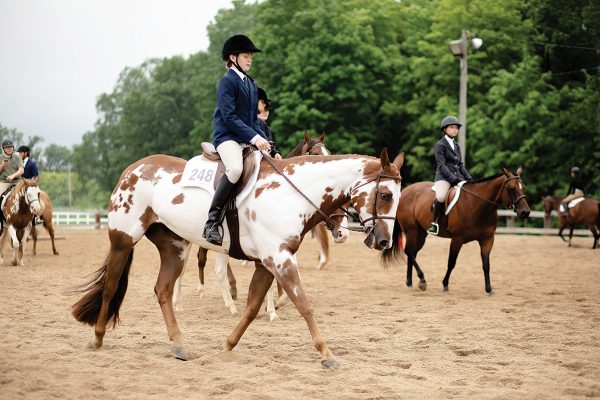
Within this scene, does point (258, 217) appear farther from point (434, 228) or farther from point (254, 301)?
point (434, 228)

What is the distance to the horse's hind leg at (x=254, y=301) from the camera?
283 inches

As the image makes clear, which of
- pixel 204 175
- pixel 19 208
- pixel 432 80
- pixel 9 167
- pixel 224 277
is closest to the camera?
pixel 204 175

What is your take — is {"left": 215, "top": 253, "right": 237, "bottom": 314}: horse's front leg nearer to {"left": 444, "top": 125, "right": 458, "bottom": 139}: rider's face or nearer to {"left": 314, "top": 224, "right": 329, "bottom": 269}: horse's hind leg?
{"left": 444, "top": 125, "right": 458, "bottom": 139}: rider's face

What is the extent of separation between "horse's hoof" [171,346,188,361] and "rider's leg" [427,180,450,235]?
280 inches

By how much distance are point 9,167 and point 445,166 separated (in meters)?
10.2

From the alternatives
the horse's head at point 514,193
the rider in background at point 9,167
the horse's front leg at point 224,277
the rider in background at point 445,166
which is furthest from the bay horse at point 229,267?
the rider in background at point 9,167

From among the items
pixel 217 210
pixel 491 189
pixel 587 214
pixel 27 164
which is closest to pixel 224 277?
pixel 217 210

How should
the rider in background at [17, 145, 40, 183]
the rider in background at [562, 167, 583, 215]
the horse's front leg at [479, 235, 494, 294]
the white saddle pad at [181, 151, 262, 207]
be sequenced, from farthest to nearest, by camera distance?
the rider in background at [562, 167, 583, 215] → the rider in background at [17, 145, 40, 183] → the horse's front leg at [479, 235, 494, 294] → the white saddle pad at [181, 151, 262, 207]

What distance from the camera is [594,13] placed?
112ft

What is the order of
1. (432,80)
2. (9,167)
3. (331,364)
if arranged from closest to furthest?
(331,364) < (9,167) < (432,80)

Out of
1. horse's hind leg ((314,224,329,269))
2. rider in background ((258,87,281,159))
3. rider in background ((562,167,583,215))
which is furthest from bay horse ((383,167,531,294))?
rider in background ((562,167,583,215))

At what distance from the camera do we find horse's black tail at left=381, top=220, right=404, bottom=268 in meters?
13.4

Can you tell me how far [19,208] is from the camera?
17297 mm

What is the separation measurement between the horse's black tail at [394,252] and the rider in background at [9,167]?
8.83 m
